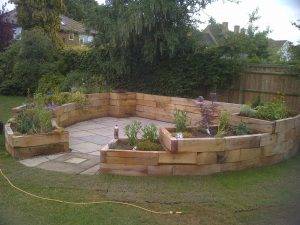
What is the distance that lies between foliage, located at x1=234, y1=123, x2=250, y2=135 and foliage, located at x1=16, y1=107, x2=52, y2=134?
10.0 feet

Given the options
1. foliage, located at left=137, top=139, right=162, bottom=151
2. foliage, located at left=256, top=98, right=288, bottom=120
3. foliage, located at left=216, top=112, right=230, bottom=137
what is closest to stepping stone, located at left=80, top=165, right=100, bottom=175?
foliage, located at left=137, top=139, right=162, bottom=151

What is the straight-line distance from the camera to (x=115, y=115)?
10.5 metres

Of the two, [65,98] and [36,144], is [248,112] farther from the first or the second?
[65,98]

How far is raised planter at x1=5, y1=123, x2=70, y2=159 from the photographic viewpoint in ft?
19.6

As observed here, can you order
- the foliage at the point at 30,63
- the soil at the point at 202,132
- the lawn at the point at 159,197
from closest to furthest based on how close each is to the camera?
the lawn at the point at 159,197 → the soil at the point at 202,132 → the foliage at the point at 30,63

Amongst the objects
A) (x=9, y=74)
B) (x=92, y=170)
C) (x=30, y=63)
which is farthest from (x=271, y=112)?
(x=9, y=74)

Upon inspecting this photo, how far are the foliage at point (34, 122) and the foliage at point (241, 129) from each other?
3.05 m

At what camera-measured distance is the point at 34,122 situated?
6.46 metres

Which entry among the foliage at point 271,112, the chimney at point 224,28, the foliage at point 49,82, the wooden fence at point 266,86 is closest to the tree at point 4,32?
the foliage at point 49,82

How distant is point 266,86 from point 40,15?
45.4 ft

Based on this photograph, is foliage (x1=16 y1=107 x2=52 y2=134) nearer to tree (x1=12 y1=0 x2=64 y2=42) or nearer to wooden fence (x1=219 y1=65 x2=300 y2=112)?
wooden fence (x1=219 y1=65 x2=300 y2=112)

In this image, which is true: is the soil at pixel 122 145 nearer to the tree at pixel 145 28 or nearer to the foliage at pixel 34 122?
the foliage at pixel 34 122

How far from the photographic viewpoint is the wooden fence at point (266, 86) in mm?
9750

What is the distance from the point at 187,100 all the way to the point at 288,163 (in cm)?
380
